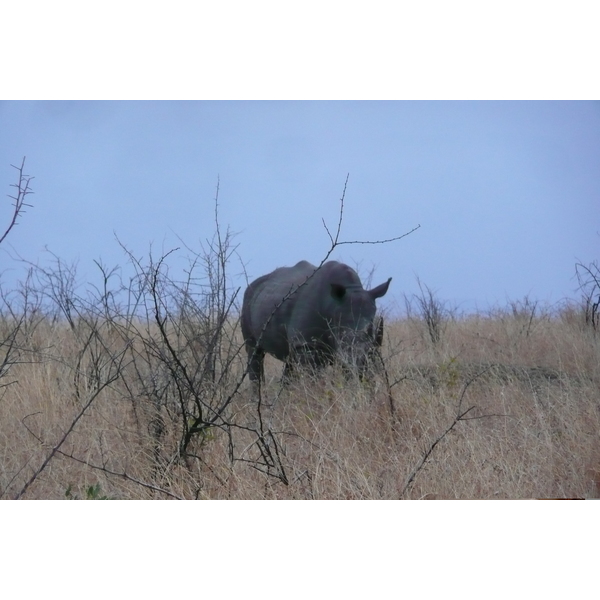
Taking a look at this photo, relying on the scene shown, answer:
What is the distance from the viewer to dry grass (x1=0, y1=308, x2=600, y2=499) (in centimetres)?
340

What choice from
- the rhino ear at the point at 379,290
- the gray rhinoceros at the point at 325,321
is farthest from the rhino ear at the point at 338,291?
the rhino ear at the point at 379,290

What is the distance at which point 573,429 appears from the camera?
4.01m

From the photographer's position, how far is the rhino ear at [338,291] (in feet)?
18.4

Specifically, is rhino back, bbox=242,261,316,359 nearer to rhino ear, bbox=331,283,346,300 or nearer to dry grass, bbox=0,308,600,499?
rhino ear, bbox=331,283,346,300

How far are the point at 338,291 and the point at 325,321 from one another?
31 cm

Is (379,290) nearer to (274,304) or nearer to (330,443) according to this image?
(274,304)

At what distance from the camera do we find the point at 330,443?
4.01 metres

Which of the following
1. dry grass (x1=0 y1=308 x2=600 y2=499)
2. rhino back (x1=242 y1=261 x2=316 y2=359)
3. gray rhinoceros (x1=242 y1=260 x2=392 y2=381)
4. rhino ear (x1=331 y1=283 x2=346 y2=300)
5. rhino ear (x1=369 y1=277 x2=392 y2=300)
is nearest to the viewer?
dry grass (x1=0 y1=308 x2=600 y2=499)

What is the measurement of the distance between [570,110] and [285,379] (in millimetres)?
3037

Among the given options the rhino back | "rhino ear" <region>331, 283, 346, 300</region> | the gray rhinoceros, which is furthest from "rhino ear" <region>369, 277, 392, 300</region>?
the rhino back

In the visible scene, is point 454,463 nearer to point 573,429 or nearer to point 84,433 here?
point 573,429

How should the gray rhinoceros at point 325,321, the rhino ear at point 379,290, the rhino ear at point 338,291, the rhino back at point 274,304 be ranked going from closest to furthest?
the gray rhinoceros at point 325,321 < the rhino ear at point 338,291 < the rhino ear at point 379,290 < the rhino back at point 274,304

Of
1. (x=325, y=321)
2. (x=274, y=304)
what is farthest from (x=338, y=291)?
(x=274, y=304)

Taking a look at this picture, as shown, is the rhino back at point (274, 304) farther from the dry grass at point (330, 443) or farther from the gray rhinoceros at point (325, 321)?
the dry grass at point (330, 443)
